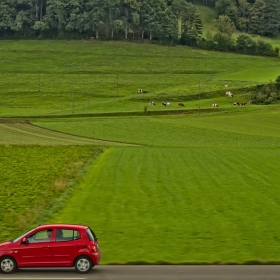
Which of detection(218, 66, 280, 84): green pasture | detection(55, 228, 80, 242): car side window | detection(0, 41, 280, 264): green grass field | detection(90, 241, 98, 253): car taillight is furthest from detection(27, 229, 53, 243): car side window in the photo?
detection(218, 66, 280, 84): green pasture

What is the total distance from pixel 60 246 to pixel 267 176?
28002mm

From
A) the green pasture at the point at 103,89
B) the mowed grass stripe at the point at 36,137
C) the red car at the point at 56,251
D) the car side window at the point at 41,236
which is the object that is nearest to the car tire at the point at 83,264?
the red car at the point at 56,251

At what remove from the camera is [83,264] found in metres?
20.7

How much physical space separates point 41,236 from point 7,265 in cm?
154

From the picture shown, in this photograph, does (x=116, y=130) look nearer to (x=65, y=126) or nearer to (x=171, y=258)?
(x=65, y=126)

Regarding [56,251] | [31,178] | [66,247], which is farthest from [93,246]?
[31,178]

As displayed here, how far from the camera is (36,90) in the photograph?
532ft

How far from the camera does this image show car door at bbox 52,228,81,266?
20.5 metres

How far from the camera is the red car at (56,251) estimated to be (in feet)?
67.4

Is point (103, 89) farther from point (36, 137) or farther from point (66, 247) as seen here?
point (66, 247)

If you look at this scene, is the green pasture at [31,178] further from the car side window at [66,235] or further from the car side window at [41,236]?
the car side window at [66,235]

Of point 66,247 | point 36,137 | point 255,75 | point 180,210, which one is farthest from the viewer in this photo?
point 255,75

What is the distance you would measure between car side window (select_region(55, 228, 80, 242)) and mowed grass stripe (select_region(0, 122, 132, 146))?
171ft

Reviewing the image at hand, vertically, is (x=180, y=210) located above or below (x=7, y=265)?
below
